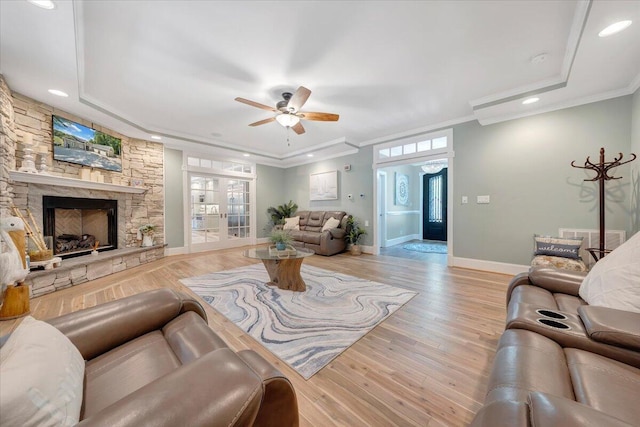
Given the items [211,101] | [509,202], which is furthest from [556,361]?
[211,101]

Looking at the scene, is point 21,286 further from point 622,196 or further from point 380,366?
point 622,196

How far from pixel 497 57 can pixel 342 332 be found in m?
3.12

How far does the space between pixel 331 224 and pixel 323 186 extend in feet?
3.97

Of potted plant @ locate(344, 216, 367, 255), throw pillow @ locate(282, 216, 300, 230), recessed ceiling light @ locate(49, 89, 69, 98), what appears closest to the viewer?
recessed ceiling light @ locate(49, 89, 69, 98)

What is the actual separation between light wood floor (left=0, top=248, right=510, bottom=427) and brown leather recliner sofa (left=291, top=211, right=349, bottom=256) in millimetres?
1727

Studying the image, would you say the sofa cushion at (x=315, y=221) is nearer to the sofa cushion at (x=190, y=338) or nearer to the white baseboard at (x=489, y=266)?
the white baseboard at (x=489, y=266)

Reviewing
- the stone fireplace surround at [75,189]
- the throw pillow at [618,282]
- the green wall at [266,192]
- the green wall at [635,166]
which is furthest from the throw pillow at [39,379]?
the green wall at [266,192]

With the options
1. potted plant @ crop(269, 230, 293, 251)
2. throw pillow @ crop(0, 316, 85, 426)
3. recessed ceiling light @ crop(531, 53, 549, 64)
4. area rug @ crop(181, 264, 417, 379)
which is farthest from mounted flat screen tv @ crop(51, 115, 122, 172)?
recessed ceiling light @ crop(531, 53, 549, 64)

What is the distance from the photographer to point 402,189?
676cm

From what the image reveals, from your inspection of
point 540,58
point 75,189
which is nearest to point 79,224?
point 75,189

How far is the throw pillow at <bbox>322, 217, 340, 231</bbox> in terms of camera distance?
5477mm

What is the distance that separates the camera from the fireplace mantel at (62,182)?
2.88 m

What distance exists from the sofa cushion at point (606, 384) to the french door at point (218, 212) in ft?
19.8

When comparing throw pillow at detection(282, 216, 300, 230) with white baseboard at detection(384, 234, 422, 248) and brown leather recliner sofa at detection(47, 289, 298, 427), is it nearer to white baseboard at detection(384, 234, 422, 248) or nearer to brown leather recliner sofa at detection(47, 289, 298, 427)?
white baseboard at detection(384, 234, 422, 248)
